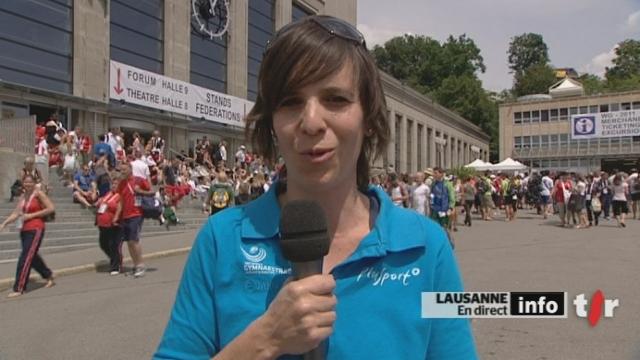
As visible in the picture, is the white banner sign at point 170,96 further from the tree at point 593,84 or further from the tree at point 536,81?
the tree at point 536,81

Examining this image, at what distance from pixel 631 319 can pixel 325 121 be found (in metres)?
6.68

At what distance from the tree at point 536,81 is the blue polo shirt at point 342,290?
96.8 metres

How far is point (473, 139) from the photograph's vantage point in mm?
78438

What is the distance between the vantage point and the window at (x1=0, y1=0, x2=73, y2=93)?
20.1 m

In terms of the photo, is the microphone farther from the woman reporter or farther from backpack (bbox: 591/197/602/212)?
backpack (bbox: 591/197/602/212)

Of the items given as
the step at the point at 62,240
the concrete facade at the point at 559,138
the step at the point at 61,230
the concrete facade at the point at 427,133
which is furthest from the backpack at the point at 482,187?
the concrete facade at the point at 559,138

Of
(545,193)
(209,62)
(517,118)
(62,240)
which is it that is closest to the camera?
(62,240)

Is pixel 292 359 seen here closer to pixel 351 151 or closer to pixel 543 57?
pixel 351 151

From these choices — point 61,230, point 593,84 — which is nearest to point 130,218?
point 61,230

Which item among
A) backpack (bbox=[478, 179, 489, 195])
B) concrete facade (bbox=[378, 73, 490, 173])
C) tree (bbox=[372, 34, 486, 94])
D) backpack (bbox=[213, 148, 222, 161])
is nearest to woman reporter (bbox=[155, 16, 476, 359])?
backpack (bbox=[478, 179, 489, 195])

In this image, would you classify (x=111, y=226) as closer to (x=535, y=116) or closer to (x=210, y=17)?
(x=210, y=17)

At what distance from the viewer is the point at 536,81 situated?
93500 mm

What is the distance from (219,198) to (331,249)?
41.6 feet

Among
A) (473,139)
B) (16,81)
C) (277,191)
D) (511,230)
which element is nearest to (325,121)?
(277,191)
